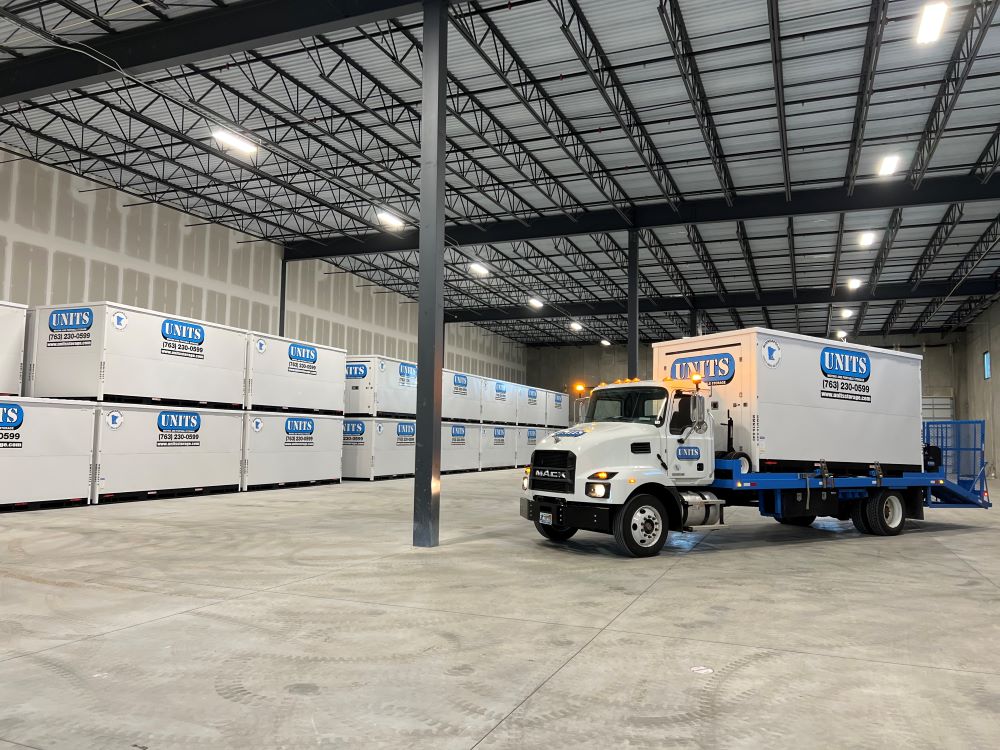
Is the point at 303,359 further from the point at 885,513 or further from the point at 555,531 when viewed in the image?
the point at 885,513

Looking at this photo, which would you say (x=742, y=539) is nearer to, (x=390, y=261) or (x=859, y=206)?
(x=859, y=206)

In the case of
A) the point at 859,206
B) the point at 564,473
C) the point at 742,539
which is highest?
the point at 859,206

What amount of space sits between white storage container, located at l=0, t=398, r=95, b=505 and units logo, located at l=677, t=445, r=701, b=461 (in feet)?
36.9

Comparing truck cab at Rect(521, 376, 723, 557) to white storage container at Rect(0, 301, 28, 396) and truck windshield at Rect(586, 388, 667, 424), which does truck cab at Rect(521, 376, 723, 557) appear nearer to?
truck windshield at Rect(586, 388, 667, 424)

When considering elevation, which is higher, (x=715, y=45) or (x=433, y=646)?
(x=715, y=45)

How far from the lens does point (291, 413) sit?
63.1 feet

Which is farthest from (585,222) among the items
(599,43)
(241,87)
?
(241,87)

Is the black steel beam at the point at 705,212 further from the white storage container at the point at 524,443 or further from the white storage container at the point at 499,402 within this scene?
the white storage container at the point at 524,443

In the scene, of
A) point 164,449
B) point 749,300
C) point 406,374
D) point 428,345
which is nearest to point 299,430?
point 164,449

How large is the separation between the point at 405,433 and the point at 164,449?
9.68 metres

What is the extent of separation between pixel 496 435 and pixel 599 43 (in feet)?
67.4

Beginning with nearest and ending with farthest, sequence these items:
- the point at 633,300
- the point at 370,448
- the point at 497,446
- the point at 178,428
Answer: the point at 178,428, the point at 370,448, the point at 633,300, the point at 497,446

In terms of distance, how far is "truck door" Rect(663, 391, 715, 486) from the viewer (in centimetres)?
972

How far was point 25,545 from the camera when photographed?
9.28m
